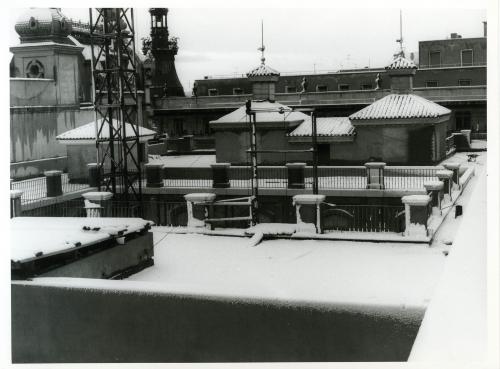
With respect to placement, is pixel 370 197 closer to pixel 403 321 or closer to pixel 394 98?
pixel 394 98

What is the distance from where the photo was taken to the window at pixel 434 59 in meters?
34.2

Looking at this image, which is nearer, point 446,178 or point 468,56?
point 446,178

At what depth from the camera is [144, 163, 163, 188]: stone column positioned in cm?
2133

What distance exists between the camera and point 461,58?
3341cm

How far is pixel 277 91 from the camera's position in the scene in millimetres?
38531

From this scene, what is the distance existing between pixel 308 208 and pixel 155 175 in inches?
313

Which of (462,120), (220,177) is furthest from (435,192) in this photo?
(462,120)

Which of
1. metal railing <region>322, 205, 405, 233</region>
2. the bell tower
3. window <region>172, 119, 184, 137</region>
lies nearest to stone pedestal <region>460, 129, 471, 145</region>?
metal railing <region>322, 205, 405, 233</region>

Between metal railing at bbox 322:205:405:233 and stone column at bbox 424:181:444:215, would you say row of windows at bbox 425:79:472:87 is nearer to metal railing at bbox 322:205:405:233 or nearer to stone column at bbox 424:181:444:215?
metal railing at bbox 322:205:405:233

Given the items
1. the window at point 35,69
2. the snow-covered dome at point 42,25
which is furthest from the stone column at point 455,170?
the snow-covered dome at point 42,25

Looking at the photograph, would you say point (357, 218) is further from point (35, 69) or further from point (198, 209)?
point (35, 69)

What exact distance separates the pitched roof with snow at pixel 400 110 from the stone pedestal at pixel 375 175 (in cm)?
415

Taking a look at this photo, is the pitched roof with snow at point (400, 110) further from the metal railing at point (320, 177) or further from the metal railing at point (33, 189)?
the metal railing at point (33, 189)

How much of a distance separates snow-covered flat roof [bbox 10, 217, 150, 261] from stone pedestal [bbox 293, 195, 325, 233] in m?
4.86
